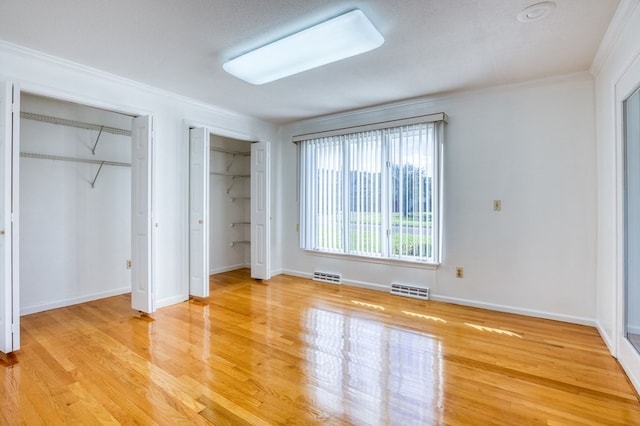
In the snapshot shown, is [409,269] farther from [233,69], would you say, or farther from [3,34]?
[3,34]

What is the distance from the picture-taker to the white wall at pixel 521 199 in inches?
120

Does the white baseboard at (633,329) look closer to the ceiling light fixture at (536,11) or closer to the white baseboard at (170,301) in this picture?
the ceiling light fixture at (536,11)

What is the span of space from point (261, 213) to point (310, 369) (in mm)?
2939

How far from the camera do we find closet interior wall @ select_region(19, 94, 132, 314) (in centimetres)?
335

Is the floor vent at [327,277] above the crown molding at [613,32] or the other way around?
the other way around

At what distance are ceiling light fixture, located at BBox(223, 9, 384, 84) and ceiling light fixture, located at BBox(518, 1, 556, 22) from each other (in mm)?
940

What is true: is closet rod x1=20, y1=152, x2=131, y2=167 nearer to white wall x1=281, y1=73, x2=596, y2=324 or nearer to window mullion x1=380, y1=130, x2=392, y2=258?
window mullion x1=380, y1=130, x2=392, y2=258

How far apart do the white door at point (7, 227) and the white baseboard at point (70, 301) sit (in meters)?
1.09

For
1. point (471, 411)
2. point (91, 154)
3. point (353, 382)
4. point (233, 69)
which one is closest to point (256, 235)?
point (91, 154)

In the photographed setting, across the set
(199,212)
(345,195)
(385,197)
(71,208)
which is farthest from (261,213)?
(71,208)

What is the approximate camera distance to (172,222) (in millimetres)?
3762

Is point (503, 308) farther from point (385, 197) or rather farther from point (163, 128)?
point (163, 128)

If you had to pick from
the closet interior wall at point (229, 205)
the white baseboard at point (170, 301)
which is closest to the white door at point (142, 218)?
the white baseboard at point (170, 301)

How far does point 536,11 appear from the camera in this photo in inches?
79.7
